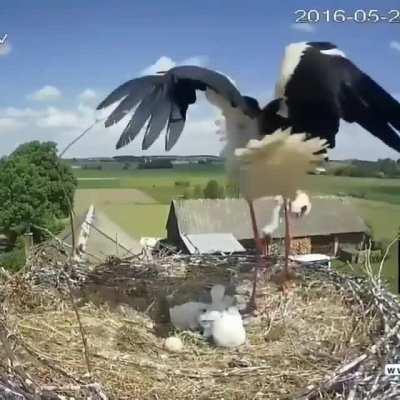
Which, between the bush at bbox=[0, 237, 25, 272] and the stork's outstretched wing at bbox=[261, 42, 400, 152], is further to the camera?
the bush at bbox=[0, 237, 25, 272]

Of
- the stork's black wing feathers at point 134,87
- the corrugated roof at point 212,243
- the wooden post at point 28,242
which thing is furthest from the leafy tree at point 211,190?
the wooden post at point 28,242

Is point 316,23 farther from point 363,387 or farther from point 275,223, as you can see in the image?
point 363,387

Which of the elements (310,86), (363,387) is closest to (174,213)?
(310,86)

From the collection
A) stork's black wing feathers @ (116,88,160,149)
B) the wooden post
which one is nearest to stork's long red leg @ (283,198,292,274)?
stork's black wing feathers @ (116,88,160,149)

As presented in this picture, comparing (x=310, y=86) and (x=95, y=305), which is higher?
(x=310, y=86)

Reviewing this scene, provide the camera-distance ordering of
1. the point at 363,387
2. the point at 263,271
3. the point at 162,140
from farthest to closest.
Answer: the point at 263,271, the point at 162,140, the point at 363,387

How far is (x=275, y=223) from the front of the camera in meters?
1.23

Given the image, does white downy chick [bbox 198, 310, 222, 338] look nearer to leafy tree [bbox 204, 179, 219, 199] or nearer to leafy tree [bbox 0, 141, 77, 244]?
leafy tree [bbox 204, 179, 219, 199]

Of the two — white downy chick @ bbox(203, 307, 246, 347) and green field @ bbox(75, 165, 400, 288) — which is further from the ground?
green field @ bbox(75, 165, 400, 288)

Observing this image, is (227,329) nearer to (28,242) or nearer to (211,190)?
(211,190)

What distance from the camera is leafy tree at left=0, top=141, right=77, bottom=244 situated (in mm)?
1132

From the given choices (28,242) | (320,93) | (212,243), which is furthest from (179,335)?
(320,93)

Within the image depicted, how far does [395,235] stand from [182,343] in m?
0.45

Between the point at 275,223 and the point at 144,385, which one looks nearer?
the point at 144,385
